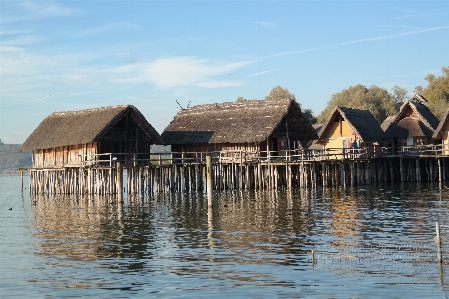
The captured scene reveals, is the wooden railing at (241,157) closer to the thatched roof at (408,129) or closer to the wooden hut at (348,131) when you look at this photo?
the wooden hut at (348,131)

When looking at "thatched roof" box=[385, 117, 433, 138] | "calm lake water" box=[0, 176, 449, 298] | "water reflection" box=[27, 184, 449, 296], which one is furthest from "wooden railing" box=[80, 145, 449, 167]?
"calm lake water" box=[0, 176, 449, 298]

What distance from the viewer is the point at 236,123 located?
53781 millimetres

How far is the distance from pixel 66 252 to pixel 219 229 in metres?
6.75

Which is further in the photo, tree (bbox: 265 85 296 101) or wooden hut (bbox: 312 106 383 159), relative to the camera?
tree (bbox: 265 85 296 101)

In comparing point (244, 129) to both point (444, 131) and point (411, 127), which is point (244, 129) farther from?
point (411, 127)

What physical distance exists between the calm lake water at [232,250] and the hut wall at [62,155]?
11.0 meters

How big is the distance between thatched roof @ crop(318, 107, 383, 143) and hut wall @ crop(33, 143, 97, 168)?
57.5 ft

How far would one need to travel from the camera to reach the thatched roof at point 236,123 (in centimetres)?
5181

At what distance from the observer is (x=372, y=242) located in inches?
949

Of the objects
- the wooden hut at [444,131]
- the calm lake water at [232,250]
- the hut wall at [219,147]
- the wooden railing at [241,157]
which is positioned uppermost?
the wooden hut at [444,131]

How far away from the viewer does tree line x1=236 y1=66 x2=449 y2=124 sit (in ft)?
309

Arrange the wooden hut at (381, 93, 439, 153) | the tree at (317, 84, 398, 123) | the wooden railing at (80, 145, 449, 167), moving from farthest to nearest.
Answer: the tree at (317, 84, 398, 123), the wooden hut at (381, 93, 439, 153), the wooden railing at (80, 145, 449, 167)

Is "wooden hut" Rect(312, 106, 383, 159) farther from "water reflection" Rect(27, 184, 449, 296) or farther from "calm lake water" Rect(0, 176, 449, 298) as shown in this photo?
"calm lake water" Rect(0, 176, 449, 298)

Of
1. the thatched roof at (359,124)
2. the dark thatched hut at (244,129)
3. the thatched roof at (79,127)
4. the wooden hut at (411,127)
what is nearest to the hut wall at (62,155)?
the thatched roof at (79,127)
